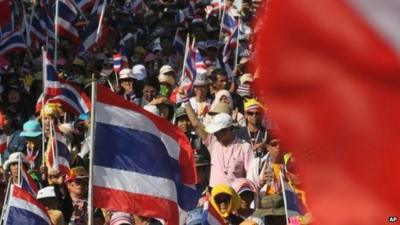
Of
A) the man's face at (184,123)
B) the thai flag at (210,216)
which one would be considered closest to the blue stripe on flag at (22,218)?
the thai flag at (210,216)

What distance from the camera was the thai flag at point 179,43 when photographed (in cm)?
2138

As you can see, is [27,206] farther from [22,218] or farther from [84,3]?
[84,3]

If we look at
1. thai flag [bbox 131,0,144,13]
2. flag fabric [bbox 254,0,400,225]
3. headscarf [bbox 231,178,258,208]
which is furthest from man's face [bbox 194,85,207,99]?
thai flag [bbox 131,0,144,13]

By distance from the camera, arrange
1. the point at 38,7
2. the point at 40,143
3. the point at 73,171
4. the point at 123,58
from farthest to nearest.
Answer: the point at 38,7, the point at 123,58, the point at 40,143, the point at 73,171

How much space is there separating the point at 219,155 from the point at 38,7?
12.9 m

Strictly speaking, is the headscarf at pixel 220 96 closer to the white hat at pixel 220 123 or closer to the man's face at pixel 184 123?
the man's face at pixel 184 123

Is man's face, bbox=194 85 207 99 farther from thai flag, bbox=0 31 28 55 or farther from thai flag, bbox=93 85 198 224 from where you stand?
thai flag, bbox=0 31 28 55

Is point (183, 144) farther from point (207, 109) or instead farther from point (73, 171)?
point (207, 109)

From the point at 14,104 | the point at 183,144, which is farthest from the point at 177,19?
the point at 183,144

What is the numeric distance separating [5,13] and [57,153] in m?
7.44

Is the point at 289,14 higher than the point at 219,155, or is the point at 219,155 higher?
the point at 289,14

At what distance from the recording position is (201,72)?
15.4m

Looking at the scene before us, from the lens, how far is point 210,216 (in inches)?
341

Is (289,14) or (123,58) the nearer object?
(289,14)
